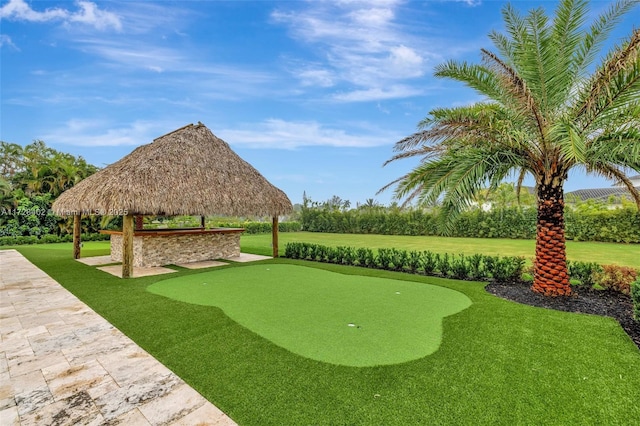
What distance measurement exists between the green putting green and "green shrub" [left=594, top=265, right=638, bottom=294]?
290 cm

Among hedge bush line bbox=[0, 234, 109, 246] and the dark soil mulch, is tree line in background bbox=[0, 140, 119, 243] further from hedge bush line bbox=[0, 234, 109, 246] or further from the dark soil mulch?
the dark soil mulch

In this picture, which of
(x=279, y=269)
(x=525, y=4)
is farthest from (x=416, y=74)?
(x=279, y=269)

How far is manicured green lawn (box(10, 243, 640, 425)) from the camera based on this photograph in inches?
96.2

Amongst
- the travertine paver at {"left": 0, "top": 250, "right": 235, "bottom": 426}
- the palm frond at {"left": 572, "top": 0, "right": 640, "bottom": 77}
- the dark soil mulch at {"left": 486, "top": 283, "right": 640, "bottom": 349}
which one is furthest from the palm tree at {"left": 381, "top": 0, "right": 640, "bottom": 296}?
the travertine paver at {"left": 0, "top": 250, "right": 235, "bottom": 426}

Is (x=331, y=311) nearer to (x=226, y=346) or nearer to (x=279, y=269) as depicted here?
(x=226, y=346)

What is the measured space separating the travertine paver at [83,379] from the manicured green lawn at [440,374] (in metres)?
0.18

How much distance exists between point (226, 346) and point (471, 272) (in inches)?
250

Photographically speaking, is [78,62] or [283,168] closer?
[78,62]

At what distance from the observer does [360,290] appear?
256 inches

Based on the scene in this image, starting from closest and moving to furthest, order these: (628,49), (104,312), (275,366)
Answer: (275,366) → (628,49) → (104,312)

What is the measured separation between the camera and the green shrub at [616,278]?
6043mm

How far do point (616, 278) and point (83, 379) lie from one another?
8.72 metres

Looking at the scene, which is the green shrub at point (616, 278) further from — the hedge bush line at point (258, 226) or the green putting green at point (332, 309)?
the hedge bush line at point (258, 226)

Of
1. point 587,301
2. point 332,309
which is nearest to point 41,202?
point 332,309
